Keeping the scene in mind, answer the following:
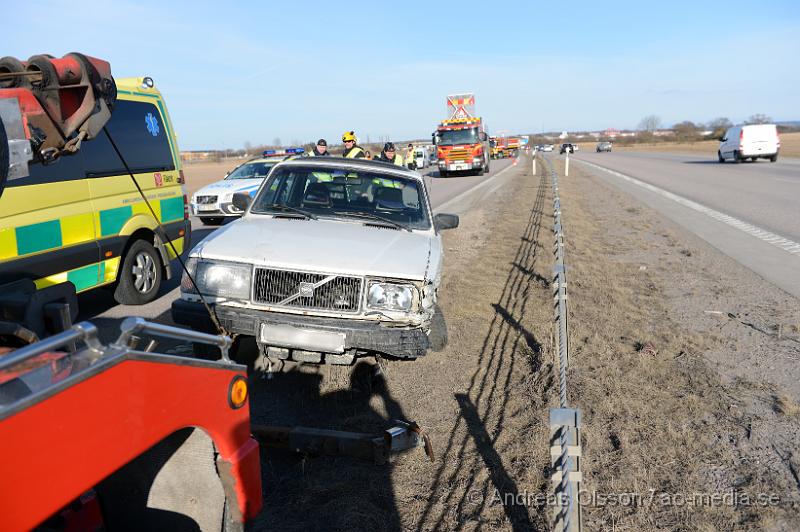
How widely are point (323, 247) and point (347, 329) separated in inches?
30.0

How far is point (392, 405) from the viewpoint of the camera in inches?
195

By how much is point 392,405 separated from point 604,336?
2464 millimetres

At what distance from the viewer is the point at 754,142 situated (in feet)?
120

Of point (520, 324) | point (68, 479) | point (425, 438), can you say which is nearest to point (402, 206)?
point (520, 324)

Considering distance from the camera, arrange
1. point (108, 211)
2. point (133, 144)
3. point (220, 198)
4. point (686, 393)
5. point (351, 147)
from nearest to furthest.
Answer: point (686, 393), point (108, 211), point (133, 144), point (351, 147), point (220, 198)

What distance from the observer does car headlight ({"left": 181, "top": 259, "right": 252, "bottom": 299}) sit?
4688 millimetres

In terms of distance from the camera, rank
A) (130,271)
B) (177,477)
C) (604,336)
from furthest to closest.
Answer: (130,271)
(604,336)
(177,477)

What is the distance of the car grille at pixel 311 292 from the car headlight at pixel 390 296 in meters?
0.10

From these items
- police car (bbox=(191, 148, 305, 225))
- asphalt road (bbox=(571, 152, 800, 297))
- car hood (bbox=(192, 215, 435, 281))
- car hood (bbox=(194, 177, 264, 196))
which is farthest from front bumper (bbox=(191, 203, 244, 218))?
asphalt road (bbox=(571, 152, 800, 297))

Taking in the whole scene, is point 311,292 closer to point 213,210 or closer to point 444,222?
point 444,222

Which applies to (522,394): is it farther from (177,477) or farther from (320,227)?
(177,477)

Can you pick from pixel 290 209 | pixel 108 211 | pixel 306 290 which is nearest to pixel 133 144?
pixel 108 211

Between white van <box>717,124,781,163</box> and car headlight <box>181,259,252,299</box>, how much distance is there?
126 ft

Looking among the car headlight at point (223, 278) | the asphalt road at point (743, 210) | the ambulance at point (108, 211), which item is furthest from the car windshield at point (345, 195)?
the asphalt road at point (743, 210)
